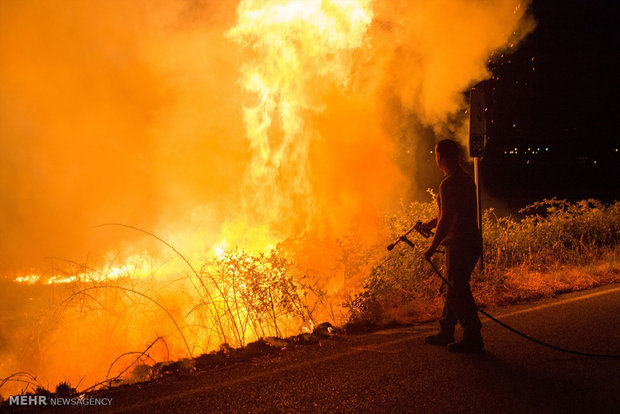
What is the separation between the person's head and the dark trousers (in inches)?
31.0

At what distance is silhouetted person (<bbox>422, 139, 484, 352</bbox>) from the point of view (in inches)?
155

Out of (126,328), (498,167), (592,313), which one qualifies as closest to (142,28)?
(126,328)

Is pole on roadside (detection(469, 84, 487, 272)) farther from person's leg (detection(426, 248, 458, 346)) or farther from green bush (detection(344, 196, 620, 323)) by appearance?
person's leg (detection(426, 248, 458, 346))

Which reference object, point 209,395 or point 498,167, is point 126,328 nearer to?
point 209,395

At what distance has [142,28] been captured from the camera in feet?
29.0

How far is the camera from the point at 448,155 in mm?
4168

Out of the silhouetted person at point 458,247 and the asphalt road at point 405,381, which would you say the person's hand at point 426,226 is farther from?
the asphalt road at point 405,381

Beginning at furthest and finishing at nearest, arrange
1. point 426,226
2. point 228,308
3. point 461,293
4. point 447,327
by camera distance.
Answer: point 228,308 < point 426,226 < point 447,327 < point 461,293

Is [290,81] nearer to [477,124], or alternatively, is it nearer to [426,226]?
[477,124]

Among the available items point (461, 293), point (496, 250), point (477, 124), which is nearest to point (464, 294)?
point (461, 293)

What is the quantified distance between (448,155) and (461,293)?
53.6 inches

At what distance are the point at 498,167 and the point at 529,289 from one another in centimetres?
2607

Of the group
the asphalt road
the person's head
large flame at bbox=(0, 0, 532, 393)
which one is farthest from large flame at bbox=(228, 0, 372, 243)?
the asphalt road

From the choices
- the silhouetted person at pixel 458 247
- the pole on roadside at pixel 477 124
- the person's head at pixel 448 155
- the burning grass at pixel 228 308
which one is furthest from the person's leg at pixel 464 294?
the pole on roadside at pixel 477 124
